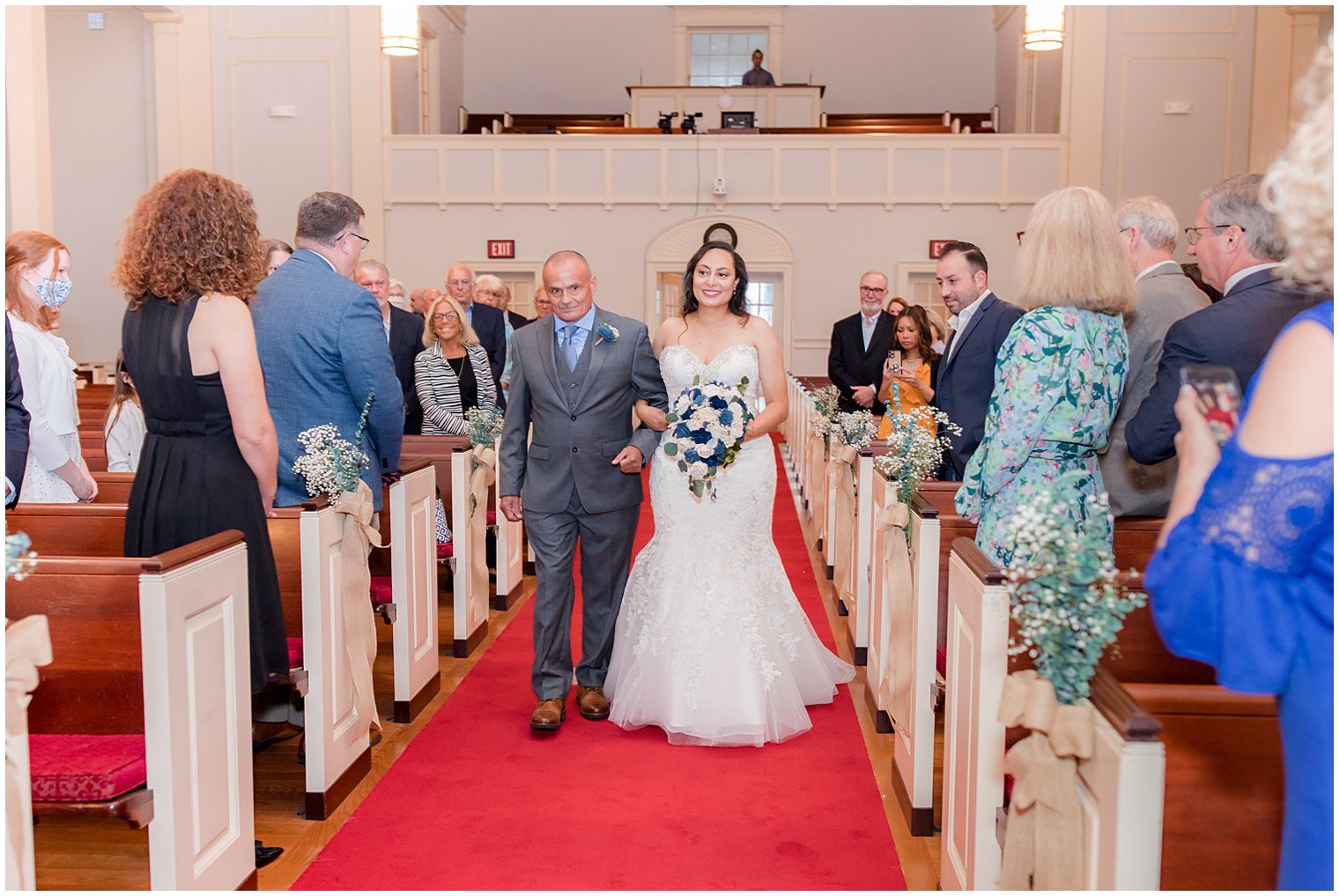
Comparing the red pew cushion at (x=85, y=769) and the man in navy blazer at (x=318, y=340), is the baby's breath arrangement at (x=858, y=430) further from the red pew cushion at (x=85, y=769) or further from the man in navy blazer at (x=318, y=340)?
the red pew cushion at (x=85, y=769)

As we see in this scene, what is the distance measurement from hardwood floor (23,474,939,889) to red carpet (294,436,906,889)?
0.15ft

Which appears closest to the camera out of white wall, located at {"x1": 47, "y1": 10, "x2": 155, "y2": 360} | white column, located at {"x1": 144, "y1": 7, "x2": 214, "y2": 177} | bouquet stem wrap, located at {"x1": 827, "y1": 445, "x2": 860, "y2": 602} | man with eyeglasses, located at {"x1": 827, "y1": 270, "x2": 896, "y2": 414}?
bouquet stem wrap, located at {"x1": 827, "y1": 445, "x2": 860, "y2": 602}

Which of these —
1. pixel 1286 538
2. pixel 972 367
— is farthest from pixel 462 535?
pixel 1286 538

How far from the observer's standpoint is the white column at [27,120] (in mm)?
8750

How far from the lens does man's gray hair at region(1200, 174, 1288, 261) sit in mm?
3033

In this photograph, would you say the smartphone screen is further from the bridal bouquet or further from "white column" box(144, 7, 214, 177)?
"white column" box(144, 7, 214, 177)

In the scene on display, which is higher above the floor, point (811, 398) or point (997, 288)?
point (997, 288)

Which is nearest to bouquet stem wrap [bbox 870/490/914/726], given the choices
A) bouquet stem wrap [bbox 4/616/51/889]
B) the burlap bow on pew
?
the burlap bow on pew

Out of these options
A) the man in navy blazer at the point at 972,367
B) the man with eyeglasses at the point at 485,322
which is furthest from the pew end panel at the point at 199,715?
the man with eyeglasses at the point at 485,322

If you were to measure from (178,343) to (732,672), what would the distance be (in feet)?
7.38

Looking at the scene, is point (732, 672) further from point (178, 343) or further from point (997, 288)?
point (997, 288)

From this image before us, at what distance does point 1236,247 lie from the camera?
122 inches

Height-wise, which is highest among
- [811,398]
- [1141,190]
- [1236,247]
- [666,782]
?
[1141,190]

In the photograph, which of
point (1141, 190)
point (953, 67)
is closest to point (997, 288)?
point (1141, 190)
